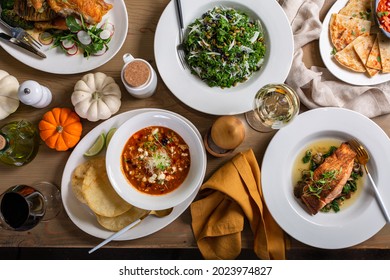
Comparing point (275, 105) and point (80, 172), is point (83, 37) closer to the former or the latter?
point (80, 172)

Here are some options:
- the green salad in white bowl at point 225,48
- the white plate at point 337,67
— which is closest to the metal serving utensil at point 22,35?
the green salad in white bowl at point 225,48

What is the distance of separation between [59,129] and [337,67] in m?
1.66

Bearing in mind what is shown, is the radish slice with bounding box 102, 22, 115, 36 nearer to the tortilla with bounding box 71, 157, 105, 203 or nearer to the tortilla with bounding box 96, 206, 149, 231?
the tortilla with bounding box 71, 157, 105, 203

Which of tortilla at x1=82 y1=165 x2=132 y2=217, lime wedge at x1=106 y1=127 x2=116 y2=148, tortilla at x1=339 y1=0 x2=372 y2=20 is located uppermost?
tortilla at x1=339 y1=0 x2=372 y2=20

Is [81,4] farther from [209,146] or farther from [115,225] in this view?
[115,225]

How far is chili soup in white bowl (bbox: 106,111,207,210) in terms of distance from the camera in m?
1.99

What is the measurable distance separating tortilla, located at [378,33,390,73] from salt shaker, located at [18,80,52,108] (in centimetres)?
196

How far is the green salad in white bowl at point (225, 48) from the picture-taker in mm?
2051

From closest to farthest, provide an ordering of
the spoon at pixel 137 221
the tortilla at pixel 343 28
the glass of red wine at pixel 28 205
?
the glass of red wine at pixel 28 205, the spoon at pixel 137 221, the tortilla at pixel 343 28

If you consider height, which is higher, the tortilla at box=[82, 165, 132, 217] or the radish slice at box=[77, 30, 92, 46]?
the radish slice at box=[77, 30, 92, 46]

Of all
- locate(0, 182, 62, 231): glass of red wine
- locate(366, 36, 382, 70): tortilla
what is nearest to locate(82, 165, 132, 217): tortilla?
locate(0, 182, 62, 231): glass of red wine

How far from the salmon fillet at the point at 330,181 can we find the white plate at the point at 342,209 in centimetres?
9

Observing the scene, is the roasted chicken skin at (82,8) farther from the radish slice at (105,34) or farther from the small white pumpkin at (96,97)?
the small white pumpkin at (96,97)

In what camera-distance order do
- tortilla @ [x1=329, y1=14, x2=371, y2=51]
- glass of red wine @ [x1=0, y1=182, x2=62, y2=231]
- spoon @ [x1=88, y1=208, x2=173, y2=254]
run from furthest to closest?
tortilla @ [x1=329, y1=14, x2=371, y2=51], spoon @ [x1=88, y1=208, x2=173, y2=254], glass of red wine @ [x1=0, y1=182, x2=62, y2=231]
